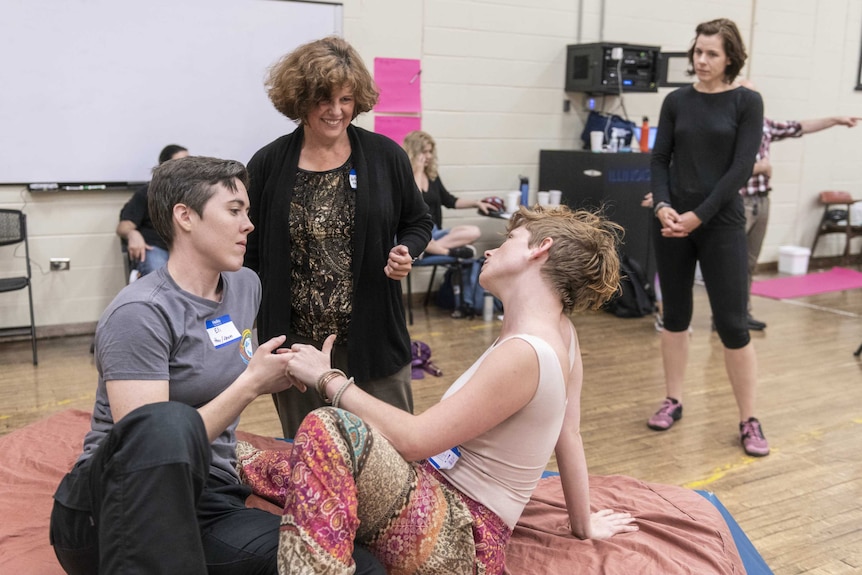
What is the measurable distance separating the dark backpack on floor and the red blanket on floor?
3.34 metres

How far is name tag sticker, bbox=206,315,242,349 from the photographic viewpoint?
166 centimetres

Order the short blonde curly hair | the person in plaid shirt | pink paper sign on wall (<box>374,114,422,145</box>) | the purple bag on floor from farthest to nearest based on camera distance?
1. pink paper sign on wall (<box>374,114,422,145</box>)
2. the short blonde curly hair
3. the person in plaid shirt
4. the purple bag on floor

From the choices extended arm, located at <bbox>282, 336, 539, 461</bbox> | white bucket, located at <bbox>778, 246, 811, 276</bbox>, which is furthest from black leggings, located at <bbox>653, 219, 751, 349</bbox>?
white bucket, located at <bbox>778, 246, 811, 276</bbox>

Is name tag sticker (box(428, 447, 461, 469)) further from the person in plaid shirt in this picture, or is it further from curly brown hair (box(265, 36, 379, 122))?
the person in plaid shirt

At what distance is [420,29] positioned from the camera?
548 cm

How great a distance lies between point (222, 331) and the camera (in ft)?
5.55

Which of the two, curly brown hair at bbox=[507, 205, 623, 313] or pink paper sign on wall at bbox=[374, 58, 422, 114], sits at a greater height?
pink paper sign on wall at bbox=[374, 58, 422, 114]

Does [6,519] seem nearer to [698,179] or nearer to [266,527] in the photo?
[266,527]

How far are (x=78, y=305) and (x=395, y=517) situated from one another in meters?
3.92

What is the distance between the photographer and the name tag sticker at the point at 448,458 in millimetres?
1646

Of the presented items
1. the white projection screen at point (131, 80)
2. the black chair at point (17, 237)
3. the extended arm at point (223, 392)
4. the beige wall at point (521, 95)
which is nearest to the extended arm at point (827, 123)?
the beige wall at point (521, 95)

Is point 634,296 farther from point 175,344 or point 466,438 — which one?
point 175,344

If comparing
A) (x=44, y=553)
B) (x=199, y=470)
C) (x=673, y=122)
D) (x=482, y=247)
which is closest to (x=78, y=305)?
(x=482, y=247)

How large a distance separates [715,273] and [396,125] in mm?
2970
